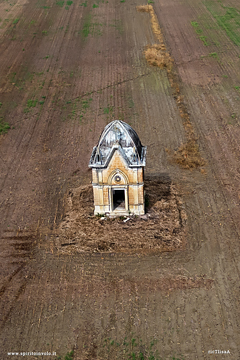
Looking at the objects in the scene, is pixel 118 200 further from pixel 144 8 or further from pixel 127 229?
pixel 144 8

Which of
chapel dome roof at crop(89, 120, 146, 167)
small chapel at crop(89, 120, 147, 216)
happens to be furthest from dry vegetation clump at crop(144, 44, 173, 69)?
chapel dome roof at crop(89, 120, 146, 167)

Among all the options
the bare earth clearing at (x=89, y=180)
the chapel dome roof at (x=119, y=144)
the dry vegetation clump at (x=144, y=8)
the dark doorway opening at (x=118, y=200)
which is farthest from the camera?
the dry vegetation clump at (x=144, y=8)

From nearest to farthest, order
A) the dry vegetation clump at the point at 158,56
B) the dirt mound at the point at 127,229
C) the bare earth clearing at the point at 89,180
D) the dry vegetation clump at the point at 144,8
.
Result: the bare earth clearing at the point at 89,180 < the dirt mound at the point at 127,229 < the dry vegetation clump at the point at 158,56 < the dry vegetation clump at the point at 144,8

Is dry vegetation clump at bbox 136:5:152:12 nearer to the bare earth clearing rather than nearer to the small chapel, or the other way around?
the bare earth clearing

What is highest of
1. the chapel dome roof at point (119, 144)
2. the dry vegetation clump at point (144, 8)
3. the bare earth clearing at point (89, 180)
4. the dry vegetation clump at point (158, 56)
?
the chapel dome roof at point (119, 144)

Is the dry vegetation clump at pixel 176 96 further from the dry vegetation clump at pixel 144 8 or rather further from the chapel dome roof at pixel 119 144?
the chapel dome roof at pixel 119 144

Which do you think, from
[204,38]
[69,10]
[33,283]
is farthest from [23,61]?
[33,283]

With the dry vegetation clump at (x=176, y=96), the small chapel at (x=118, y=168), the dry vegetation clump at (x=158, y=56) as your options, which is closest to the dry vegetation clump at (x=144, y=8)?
the dry vegetation clump at (x=176, y=96)
